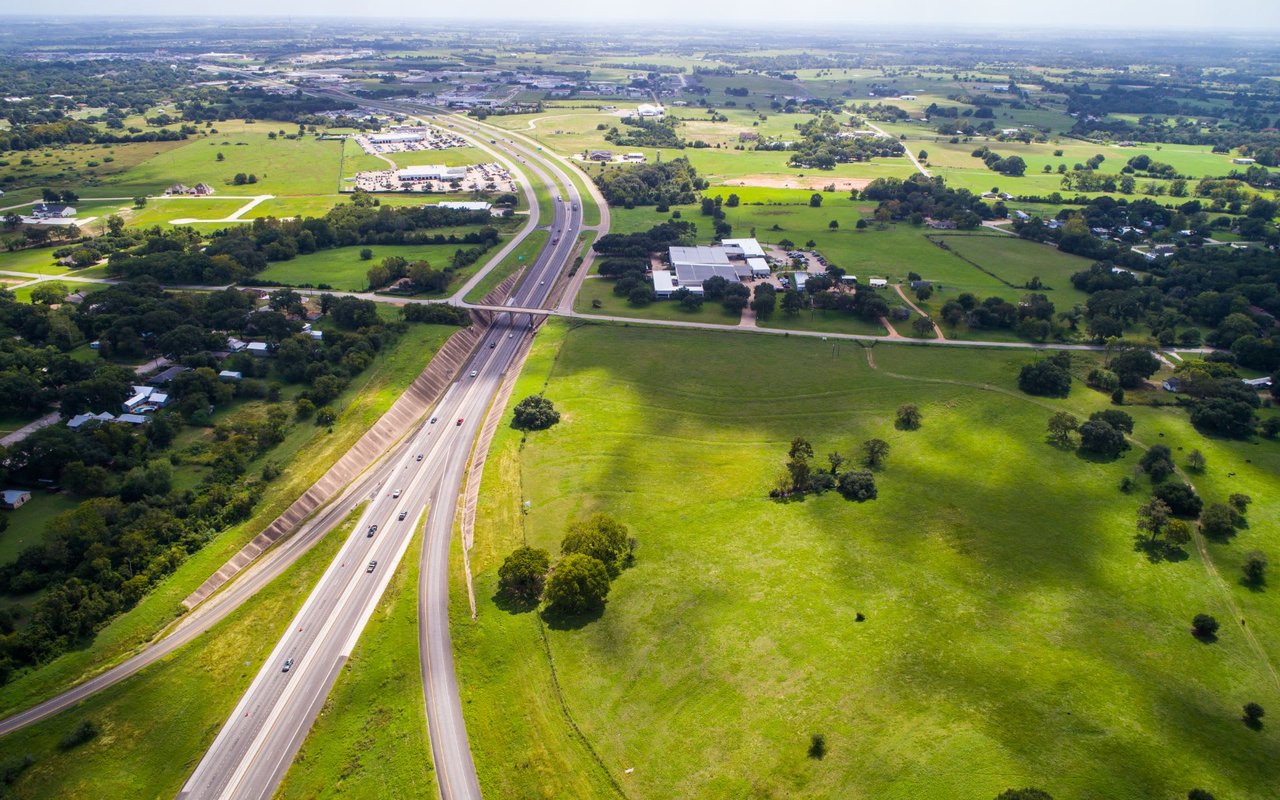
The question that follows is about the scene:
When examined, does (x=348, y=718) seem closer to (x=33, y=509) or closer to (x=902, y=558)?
(x=33, y=509)

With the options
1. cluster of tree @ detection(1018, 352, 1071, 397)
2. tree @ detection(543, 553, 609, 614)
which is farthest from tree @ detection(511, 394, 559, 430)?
cluster of tree @ detection(1018, 352, 1071, 397)

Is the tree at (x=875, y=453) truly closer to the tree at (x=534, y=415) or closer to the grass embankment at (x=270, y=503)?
the tree at (x=534, y=415)

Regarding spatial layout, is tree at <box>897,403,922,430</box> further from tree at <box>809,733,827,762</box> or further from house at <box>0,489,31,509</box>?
house at <box>0,489,31,509</box>

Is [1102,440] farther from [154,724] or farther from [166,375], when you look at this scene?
[166,375]

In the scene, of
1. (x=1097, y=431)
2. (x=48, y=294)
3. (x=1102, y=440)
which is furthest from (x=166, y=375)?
(x=1102, y=440)

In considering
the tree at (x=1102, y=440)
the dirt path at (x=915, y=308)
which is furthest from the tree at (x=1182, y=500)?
the dirt path at (x=915, y=308)
